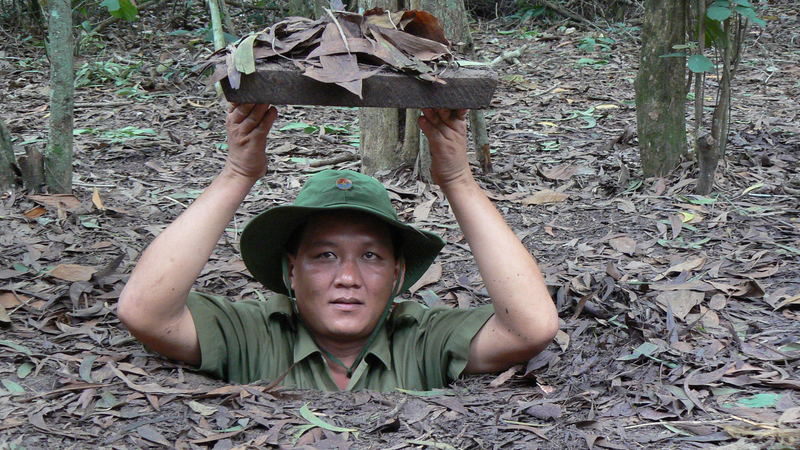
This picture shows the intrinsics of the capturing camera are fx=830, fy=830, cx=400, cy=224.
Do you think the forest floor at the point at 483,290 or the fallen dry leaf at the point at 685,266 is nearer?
the forest floor at the point at 483,290

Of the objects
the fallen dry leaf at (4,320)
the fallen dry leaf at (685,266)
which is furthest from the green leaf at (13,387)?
the fallen dry leaf at (685,266)

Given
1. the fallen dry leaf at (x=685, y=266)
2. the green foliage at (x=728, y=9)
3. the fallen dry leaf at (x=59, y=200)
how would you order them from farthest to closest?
1. the fallen dry leaf at (x=59, y=200)
2. the green foliage at (x=728, y=9)
3. the fallen dry leaf at (x=685, y=266)

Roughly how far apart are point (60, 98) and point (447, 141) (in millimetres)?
2807

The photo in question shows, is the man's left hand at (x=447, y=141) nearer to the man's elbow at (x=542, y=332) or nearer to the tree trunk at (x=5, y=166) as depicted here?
the man's elbow at (x=542, y=332)

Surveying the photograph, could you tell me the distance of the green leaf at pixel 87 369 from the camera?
113 inches

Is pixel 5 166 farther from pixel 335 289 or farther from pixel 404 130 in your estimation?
pixel 335 289

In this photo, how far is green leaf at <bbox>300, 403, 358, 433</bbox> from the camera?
259cm

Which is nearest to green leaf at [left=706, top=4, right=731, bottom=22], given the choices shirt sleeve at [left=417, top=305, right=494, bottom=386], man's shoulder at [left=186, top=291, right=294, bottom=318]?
shirt sleeve at [left=417, top=305, right=494, bottom=386]

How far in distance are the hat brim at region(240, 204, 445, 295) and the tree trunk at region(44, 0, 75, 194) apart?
2071mm

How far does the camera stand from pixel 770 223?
4.38m

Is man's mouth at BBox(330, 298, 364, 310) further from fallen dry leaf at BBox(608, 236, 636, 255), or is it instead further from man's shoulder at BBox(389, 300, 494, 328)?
fallen dry leaf at BBox(608, 236, 636, 255)

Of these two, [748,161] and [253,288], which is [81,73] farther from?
[748,161]

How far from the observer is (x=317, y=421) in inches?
104

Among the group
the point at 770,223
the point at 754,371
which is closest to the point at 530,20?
the point at 770,223
